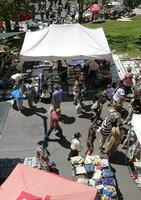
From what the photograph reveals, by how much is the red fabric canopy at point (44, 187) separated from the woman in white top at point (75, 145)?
3.17 meters

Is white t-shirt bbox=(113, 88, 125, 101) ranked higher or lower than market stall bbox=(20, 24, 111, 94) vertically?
lower

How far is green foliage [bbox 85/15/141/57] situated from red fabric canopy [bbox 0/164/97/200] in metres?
15.9

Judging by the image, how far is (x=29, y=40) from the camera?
21.2 meters

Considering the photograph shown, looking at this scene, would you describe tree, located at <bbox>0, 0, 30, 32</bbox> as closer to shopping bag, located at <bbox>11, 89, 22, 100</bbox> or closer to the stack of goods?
shopping bag, located at <bbox>11, 89, 22, 100</bbox>

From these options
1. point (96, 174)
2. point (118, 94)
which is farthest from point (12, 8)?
point (96, 174)

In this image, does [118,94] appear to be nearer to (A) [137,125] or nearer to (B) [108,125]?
(B) [108,125]

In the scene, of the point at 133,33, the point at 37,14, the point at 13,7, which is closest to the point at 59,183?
the point at 13,7

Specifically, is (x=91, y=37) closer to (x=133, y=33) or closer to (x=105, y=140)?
(x=105, y=140)

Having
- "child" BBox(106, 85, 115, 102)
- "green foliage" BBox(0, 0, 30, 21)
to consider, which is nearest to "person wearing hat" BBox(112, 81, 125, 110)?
"child" BBox(106, 85, 115, 102)

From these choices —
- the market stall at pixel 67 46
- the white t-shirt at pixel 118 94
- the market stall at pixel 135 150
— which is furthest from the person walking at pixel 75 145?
the market stall at pixel 67 46

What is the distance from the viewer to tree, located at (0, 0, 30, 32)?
26672mm

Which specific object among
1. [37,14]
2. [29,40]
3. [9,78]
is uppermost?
[29,40]

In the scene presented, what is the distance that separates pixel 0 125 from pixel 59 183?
353cm

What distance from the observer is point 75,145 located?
45.5 ft
